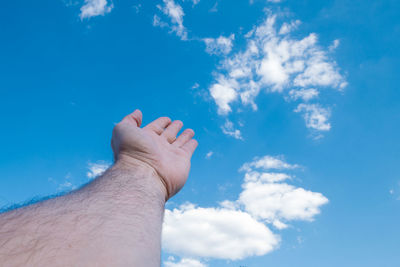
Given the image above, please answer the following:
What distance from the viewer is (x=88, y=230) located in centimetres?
179

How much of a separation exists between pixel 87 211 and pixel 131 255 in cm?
51

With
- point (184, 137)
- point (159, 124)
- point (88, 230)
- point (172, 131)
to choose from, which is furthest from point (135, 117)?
point (88, 230)

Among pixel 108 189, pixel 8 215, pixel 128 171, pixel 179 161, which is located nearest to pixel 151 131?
pixel 179 161

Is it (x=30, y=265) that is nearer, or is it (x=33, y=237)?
(x=30, y=265)

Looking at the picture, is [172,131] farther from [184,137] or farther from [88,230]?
[88,230]

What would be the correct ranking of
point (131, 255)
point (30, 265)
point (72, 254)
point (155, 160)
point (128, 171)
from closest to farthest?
point (30, 265), point (72, 254), point (131, 255), point (128, 171), point (155, 160)

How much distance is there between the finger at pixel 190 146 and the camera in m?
4.14

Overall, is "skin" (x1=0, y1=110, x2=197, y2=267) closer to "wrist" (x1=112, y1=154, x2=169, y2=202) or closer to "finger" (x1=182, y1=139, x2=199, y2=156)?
"wrist" (x1=112, y1=154, x2=169, y2=202)

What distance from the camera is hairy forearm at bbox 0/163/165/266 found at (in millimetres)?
1527

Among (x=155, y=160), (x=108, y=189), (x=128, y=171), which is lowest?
(x=108, y=189)

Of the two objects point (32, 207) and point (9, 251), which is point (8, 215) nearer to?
point (32, 207)

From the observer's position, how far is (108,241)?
68.9 inches

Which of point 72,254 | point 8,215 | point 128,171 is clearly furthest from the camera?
point 128,171

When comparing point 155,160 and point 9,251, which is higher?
point 155,160
